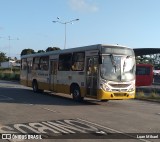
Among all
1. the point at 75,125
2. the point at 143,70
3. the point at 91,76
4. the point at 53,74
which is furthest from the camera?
the point at 143,70

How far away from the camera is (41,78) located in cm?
2570

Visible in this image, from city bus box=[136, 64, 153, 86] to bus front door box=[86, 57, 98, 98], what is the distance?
68.2 ft

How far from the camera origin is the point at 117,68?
18750 mm

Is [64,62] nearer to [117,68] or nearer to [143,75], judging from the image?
[117,68]

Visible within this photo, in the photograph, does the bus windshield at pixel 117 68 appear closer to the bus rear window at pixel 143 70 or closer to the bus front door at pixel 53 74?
the bus front door at pixel 53 74

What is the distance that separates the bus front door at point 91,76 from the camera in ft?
61.2

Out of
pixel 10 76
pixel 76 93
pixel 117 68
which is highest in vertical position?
pixel 117 68

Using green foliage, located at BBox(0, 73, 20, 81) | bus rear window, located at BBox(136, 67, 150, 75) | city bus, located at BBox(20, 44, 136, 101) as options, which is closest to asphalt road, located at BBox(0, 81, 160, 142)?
city bus, located at BBox(20, 44, 136, 101)

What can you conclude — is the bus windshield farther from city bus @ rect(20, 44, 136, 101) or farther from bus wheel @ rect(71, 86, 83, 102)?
bus wheel @ rect(71, 86, 83, 102)

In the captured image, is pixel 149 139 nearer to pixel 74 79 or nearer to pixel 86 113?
pixel 86 113

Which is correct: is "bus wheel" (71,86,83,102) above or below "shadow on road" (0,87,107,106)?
above

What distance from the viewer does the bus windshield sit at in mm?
18500

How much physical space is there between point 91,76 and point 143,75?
2201cm

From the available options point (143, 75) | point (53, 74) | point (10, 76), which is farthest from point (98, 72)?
point (10, 76)
